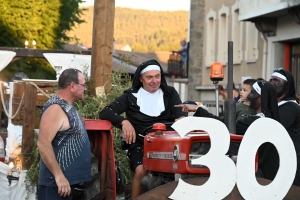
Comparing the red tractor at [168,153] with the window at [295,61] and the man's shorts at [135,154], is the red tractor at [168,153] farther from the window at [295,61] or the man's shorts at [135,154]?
the window at [295,61]

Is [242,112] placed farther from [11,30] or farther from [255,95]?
[11,30]

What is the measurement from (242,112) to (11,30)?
3210cm

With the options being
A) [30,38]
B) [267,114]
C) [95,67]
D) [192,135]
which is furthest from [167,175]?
[30,38]

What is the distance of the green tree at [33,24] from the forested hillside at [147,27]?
249 ft

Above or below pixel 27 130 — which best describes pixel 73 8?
above

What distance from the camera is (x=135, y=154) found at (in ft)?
24.3

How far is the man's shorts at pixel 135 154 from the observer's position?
286 inches

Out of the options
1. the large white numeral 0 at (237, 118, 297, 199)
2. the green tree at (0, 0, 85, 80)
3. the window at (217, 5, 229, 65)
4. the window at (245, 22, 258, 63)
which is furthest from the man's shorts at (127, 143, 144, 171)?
the green tree at (0, 0, 85, 80)

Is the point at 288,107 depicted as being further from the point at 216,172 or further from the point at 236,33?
the point at 236,33

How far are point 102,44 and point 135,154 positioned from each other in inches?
131

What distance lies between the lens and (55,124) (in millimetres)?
6918

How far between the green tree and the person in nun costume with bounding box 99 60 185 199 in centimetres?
3126

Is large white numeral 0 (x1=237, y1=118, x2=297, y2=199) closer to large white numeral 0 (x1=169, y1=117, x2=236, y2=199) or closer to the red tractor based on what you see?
large white numeral 0 (x1=169, y1=117, x2=236, y2=199)

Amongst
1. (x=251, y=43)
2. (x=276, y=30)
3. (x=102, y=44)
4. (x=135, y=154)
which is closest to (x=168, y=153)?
(x=135, y=154)
